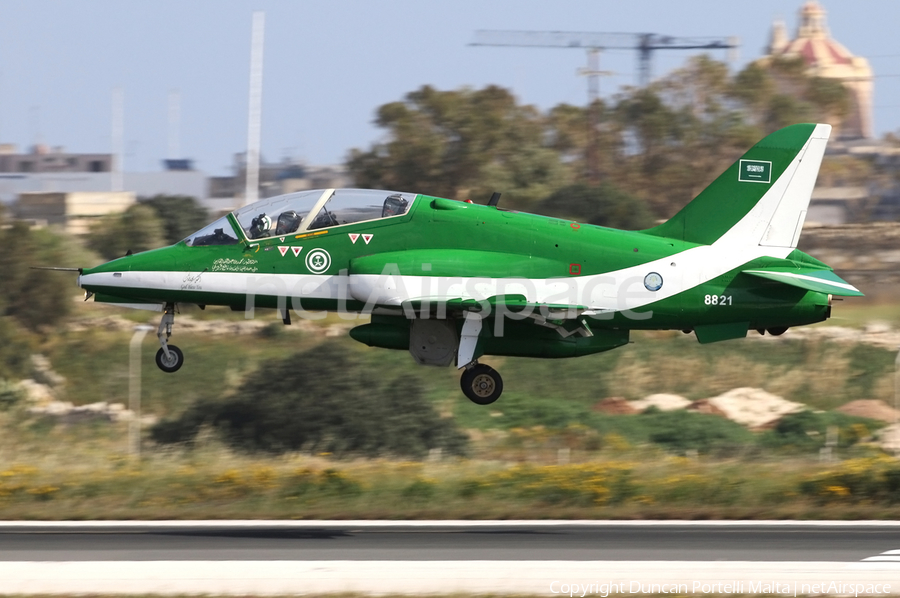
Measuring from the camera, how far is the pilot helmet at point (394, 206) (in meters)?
20.3

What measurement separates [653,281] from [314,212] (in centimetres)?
633

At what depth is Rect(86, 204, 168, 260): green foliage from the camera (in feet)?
205

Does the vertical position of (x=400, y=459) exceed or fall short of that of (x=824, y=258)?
it falls short

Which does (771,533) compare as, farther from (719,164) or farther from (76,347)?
(719,164)

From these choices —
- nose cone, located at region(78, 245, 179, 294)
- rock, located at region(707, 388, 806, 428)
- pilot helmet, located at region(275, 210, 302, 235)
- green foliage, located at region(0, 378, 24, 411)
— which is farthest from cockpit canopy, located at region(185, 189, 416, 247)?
green foliage, located at region(0, 378, 24, 411)

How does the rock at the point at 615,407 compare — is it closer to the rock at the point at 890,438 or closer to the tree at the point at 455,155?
the rock at the point at 890,438

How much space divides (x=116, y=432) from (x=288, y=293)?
72.6 feet

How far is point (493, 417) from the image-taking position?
40.2 m

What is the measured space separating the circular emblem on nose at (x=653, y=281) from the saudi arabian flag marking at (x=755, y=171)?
2.78m

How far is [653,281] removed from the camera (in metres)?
20.4

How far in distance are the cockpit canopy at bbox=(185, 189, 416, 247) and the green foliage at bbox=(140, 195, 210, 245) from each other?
153ft

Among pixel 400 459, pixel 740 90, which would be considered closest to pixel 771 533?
pixel 400 459

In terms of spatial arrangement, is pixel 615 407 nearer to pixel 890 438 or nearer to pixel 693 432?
pixel 693 432

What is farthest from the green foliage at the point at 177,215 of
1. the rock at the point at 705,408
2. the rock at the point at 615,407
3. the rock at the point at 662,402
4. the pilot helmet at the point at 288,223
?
the pilot helmet at the point at 288,223
